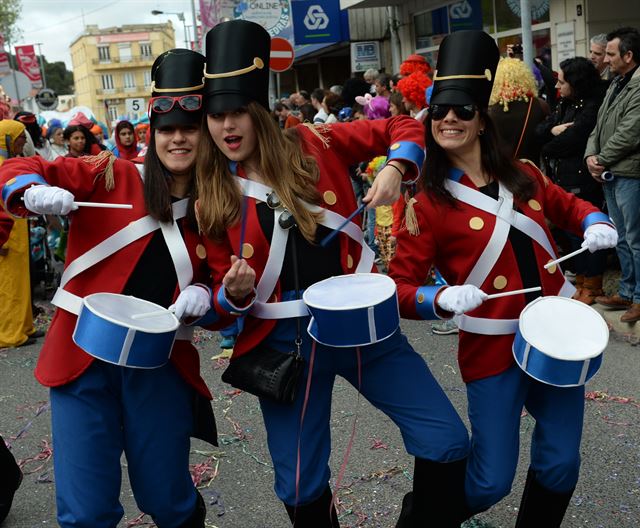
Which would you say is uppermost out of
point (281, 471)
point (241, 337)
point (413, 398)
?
point (241, 337)

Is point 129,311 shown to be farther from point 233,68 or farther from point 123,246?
point 233,68

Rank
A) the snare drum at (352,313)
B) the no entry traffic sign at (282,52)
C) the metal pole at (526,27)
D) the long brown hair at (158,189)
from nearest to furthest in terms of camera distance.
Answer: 1. the snare drum at (352,313)
2. the long brown hair at (158,189)
3. the metal pole at (526,27)
4. the no entry traffic sign at (282,52)

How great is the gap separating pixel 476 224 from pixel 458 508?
3.11ft

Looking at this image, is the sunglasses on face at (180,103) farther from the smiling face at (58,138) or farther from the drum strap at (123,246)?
the smiling face at (58,138)

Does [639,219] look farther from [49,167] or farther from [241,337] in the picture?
[49,167]

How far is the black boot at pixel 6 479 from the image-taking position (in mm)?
3672

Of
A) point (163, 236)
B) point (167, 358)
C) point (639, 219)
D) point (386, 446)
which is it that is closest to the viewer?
point (167, 358)

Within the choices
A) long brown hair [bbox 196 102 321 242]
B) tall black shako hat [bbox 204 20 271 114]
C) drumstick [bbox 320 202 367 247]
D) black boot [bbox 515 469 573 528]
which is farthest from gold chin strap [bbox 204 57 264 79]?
black boot [bbox 515 469 573 528]

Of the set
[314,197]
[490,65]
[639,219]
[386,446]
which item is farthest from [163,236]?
[639,219]

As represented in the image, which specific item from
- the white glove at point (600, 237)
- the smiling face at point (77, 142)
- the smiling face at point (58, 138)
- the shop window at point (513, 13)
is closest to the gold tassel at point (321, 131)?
A: the white glove at point (600, 237)

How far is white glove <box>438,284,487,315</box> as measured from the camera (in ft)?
8.50

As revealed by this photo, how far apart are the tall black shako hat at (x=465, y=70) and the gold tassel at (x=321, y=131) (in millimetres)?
388

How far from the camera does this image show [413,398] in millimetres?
2674

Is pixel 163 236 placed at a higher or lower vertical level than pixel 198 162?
lower
